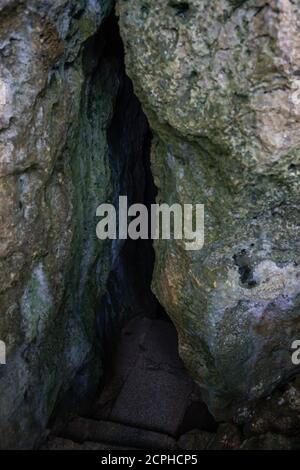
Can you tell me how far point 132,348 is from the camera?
359cm

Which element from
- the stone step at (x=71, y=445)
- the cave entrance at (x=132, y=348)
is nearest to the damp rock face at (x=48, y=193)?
the stone step at (x=71, y=445)

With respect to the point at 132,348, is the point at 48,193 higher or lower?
higher

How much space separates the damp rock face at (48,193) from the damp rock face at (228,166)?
32 cm

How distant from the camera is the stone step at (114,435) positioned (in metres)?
2.81

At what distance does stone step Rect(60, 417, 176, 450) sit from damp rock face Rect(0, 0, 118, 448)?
0.26 m

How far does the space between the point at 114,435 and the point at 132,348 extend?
30.1 inches

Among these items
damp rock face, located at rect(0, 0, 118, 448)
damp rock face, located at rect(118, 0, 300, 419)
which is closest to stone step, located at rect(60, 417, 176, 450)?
damp rock face, located at rect(0, 0, 118, 448)

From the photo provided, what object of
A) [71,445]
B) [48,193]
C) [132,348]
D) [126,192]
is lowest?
Result: [71,445]

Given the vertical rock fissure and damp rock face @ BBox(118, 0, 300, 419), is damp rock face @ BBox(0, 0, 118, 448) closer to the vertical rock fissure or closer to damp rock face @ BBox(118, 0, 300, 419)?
the vertical rock fissure

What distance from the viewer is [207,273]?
2.24 metres

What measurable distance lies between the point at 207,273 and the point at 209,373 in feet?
2.11

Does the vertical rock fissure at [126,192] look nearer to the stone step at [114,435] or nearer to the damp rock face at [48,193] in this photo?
the damp rock face at [48,193]

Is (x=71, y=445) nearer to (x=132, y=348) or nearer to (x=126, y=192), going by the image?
(x=132, y=348)

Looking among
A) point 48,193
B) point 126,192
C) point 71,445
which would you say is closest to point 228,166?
point 48,193
